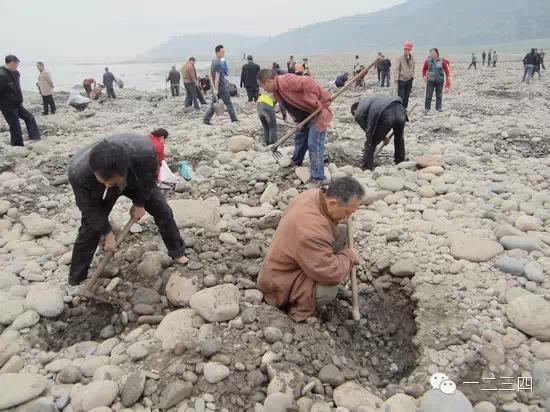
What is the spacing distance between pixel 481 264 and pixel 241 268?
7.06 ft

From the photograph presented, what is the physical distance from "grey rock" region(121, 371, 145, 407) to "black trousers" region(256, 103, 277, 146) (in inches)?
206

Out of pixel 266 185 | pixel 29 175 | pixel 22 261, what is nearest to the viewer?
pixel 22 261

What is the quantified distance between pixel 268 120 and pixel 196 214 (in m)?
3.02

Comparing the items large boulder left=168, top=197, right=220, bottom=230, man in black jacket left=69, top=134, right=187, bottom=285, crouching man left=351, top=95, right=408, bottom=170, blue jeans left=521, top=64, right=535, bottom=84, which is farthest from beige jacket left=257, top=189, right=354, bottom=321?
blue jeans left=521, top=64, right=535, bottom=84

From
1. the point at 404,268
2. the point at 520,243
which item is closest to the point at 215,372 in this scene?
the point at 404,268

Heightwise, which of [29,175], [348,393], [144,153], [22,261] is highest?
[144,153]

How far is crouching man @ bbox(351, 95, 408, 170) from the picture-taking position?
575cm

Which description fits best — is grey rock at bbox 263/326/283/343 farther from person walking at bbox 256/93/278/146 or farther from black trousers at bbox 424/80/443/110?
black trousers at bbox 424/80/443/110

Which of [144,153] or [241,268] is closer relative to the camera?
[144,153]

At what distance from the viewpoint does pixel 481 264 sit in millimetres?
3779

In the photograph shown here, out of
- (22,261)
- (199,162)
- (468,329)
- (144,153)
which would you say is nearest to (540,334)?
(468,329)

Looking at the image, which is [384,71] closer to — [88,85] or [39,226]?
[88,85]

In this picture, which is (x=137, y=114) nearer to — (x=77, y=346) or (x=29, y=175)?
(x=29, y=175)

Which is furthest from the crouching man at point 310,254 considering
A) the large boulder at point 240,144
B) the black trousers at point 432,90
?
the black trousers at point 432,90
